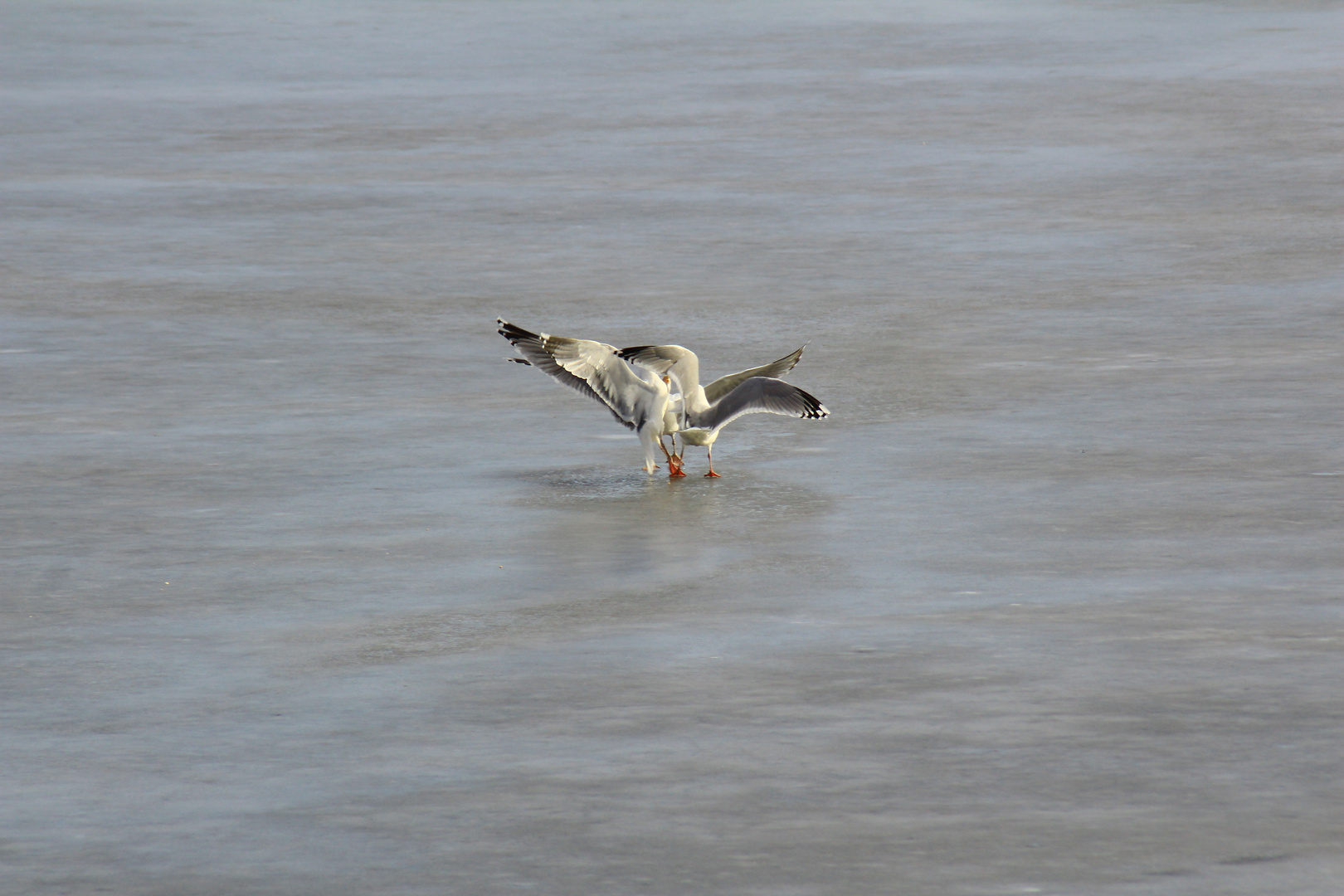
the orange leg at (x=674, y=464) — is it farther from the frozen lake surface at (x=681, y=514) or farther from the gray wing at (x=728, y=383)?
the gray wing at (x=728, y=383)

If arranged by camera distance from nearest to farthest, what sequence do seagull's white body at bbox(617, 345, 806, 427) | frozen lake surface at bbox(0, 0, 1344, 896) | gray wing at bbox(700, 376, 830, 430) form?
1. frozen lake surface at bbox(0, 0, 1344, 896)
2. gray wing at bbox(700, 376, 830, 430)
3. seagull's white body at bbox(617, 345, 806, 427)

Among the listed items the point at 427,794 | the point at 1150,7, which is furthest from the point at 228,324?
the point at 1150,7

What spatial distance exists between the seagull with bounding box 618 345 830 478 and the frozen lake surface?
9.2 inches

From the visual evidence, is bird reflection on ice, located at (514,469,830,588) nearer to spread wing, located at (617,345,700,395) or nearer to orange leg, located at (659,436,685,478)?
orange leg, located at (659,436,685,478)

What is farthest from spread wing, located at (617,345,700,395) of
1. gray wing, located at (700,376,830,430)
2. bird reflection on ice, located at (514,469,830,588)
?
bird reflection on ice, located at (514,469,830,588)

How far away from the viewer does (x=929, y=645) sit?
6.28m

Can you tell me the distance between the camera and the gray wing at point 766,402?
850 cm

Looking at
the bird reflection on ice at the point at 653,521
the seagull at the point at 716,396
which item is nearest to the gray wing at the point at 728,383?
the seagull at the point at 716,396

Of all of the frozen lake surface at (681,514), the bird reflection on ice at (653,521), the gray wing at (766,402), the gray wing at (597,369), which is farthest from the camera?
the gray wing at (597,369)

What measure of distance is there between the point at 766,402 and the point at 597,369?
30.0 inches

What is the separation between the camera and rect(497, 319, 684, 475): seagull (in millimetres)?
8719

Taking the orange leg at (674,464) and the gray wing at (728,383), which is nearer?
the orange leg at (674,464)

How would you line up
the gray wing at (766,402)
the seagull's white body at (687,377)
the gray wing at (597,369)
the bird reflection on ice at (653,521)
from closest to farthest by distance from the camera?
the bird reflection on ice at (653,521) < the gray wing at (766,402) < the seagull's white body at (687,377) < the gray wing at (597,369)

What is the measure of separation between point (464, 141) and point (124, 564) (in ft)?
36.5
